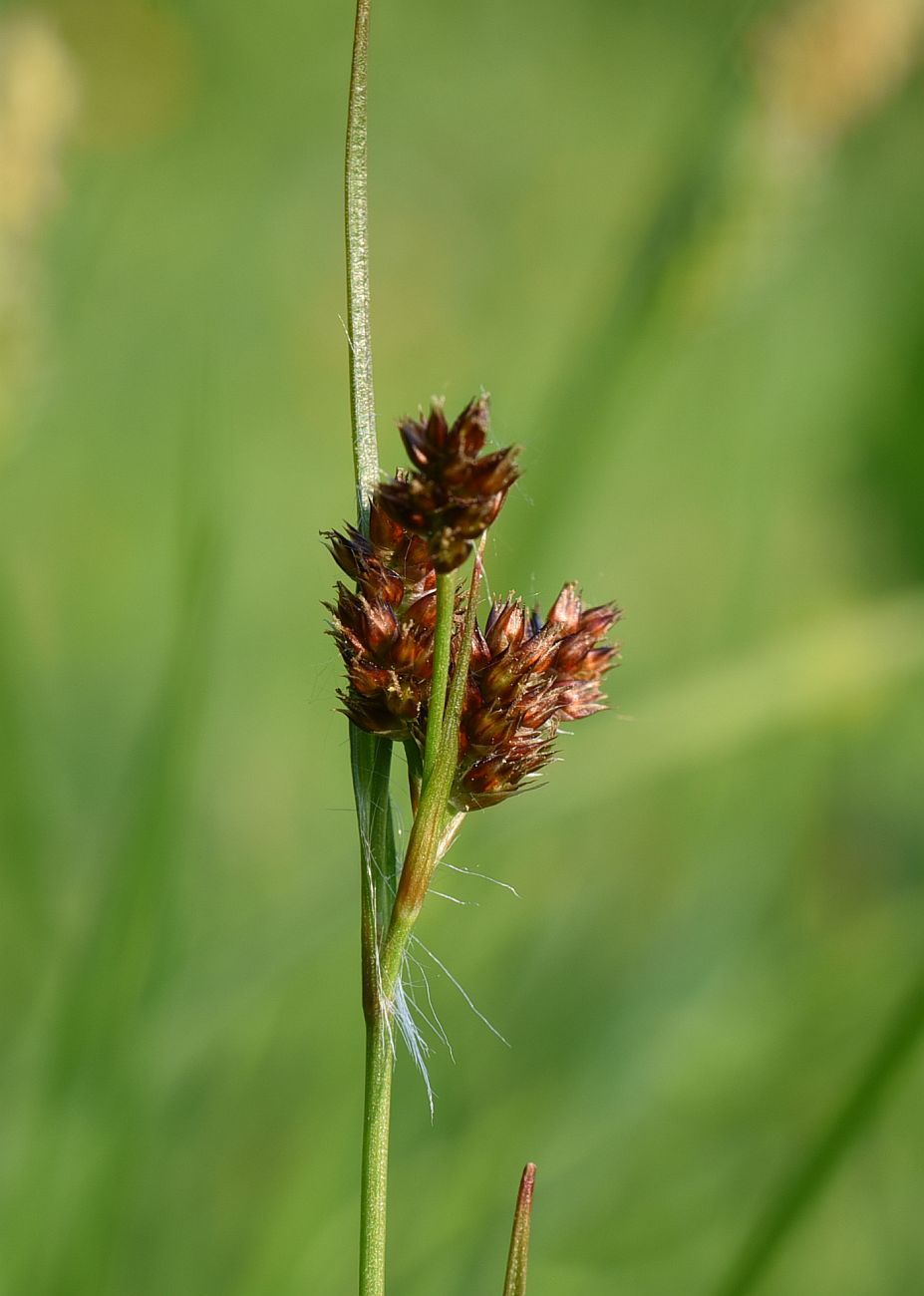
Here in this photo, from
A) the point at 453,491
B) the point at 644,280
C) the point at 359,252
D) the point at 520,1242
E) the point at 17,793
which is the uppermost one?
the point at 644,280

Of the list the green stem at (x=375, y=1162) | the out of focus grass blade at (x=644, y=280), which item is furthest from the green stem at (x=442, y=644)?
the out of focus grass blade at (x=644, y=280)

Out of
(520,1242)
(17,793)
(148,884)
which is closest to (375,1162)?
(520,1242)

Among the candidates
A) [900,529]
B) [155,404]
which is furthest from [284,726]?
[900,529]

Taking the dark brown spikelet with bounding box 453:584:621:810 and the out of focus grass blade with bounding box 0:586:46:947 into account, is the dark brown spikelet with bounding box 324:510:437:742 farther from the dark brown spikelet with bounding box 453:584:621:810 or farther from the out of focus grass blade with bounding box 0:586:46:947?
the out of focus grass blade with bounding box 0:586:46:947

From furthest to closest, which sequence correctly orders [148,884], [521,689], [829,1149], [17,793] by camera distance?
[17,793] → [148,884] → [829,1149] → [521,689]

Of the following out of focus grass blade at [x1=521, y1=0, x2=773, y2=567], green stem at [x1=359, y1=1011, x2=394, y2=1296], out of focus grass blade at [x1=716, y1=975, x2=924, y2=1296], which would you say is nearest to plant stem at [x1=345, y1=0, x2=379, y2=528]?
green stem at [x1=359, y1=1011, x2=394, y2=1296]

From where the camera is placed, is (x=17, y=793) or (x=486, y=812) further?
(x=17, y=793)

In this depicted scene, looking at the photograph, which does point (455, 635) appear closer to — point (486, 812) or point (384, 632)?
point (384, 632)
